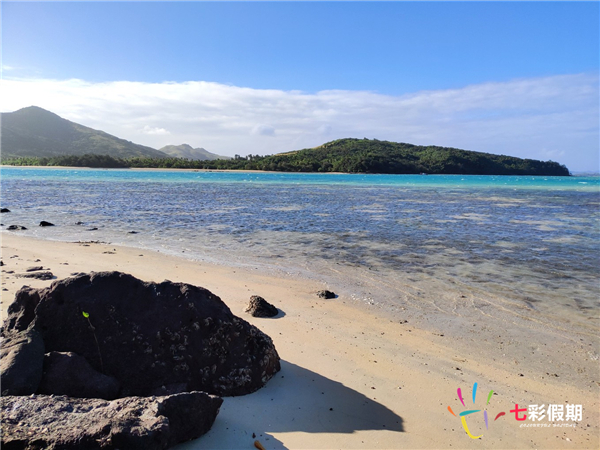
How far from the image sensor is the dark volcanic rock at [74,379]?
350 cm

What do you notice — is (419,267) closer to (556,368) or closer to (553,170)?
(556,368)

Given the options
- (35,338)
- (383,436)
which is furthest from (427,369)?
(35,338)

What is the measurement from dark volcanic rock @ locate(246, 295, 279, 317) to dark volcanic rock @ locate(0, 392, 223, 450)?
3.38 m

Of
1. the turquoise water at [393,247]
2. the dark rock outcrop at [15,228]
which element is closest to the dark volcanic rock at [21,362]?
the turquoise water at [393,247]

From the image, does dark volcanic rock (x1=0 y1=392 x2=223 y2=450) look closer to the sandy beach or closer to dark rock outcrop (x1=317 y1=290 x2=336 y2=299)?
the sandy beach

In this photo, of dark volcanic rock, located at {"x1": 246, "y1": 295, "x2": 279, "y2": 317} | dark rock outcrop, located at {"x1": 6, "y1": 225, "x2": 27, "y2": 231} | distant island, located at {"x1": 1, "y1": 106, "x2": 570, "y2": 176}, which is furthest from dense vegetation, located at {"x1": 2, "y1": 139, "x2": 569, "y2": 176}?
dark volcanic rock, located at {"x1": 246, "y1": 295, "x2": 279, "y2": 317}

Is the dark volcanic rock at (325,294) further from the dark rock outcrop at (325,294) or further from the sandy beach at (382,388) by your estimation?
the sandy beach at (382,388)

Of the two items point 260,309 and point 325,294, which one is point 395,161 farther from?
point 260,309

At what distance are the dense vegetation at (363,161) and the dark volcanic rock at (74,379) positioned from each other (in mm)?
121781

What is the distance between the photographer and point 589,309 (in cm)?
776

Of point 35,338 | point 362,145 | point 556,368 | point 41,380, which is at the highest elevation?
point 362,145

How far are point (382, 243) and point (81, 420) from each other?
1201cm

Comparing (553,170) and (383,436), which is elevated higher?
(553,170)

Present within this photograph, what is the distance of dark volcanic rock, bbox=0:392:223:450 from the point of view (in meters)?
2.80
